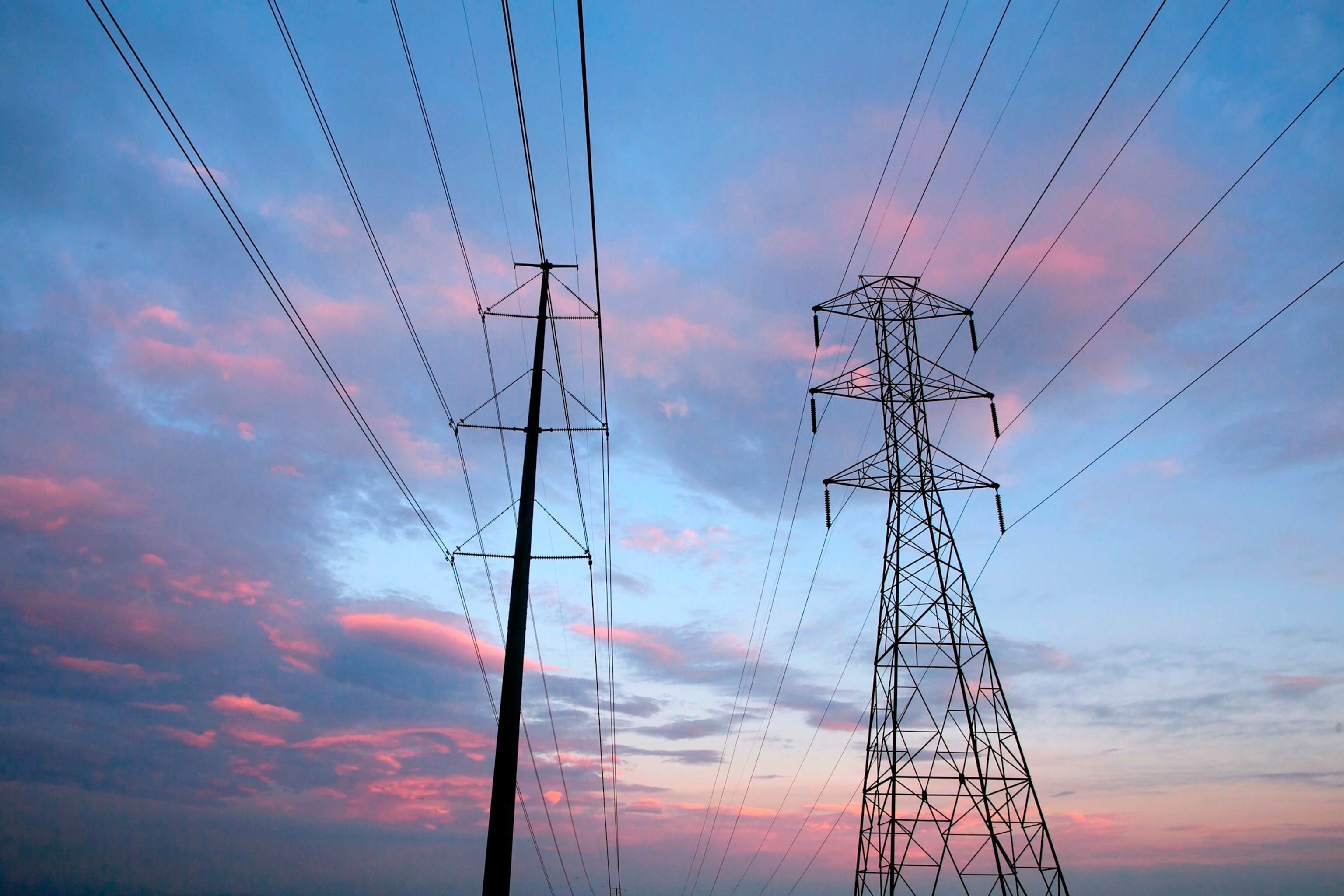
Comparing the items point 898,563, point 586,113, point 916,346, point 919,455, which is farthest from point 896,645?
point 586,113

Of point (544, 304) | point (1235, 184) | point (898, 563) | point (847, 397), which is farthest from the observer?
point (847, 397)

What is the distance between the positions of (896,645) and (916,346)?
36.9 feet

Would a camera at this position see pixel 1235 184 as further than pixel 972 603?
No

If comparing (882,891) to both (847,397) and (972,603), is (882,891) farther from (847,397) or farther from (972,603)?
(847,397)

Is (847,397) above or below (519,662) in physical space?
above

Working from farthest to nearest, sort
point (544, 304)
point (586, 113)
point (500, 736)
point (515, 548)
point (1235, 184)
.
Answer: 1. point (544, 304)
2. point (515, 548)
3. point (500, 736)
4. point (1235, 184)
5. point (586, 113)

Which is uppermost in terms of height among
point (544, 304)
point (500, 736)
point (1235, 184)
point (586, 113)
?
point (544, 304)

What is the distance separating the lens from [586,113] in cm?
784

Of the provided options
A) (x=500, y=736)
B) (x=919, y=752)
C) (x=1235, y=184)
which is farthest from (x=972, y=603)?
(x=500, y=736)

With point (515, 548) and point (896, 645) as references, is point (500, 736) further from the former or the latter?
point (896, 645)

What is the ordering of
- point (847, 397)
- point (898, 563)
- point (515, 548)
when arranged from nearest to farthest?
1. point (515, 548)
2. point (898, 563)
3. point (847, 397)

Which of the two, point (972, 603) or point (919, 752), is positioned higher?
point (972, 603)

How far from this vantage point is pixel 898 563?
27.2 m

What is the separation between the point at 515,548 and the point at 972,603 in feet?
52.2
